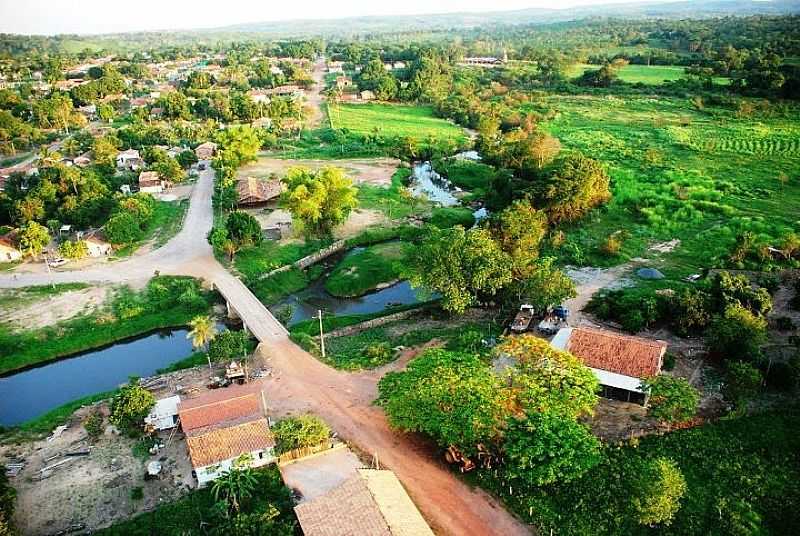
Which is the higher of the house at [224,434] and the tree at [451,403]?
the tree at [451,403]

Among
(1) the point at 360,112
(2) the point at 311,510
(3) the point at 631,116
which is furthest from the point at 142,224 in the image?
(3) the point at 631,116

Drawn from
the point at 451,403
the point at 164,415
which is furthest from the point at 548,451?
the point at 164,415

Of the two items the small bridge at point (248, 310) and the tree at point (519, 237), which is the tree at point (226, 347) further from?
the tree at point (519, 237)

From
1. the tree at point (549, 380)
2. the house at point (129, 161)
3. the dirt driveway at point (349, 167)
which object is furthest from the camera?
the house at point (129, 161)

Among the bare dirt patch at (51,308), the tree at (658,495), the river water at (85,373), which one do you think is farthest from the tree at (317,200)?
the tree at (658,495)

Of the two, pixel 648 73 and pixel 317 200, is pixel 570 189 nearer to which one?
pixel 317 200

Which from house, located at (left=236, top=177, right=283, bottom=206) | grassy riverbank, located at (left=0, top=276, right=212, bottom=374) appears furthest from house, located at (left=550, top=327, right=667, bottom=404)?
house, located at (left=236, top=177, right=283, bottom=206)
